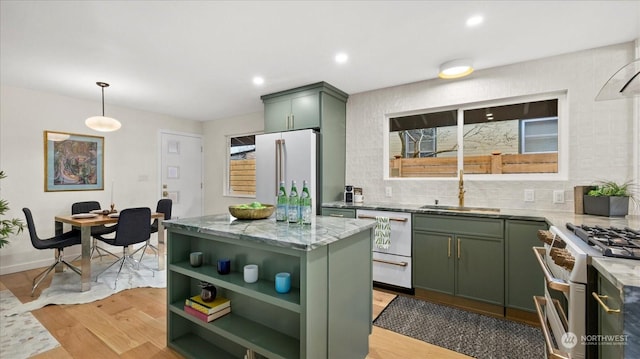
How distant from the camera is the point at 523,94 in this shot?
2846 mm

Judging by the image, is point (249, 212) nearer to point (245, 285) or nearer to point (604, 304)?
point (245, 285)

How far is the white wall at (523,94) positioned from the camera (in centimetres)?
247

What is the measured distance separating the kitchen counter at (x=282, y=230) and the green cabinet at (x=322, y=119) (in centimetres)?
161

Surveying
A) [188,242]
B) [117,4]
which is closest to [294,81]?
[117,4]

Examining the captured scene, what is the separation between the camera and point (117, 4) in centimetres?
193

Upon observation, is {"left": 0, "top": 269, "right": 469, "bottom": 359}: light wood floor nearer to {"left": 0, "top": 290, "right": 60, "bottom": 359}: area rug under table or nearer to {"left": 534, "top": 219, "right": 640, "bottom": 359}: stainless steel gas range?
{"left": 0, "top": 290, "right": 60, "bottom": 359}: area rug under table

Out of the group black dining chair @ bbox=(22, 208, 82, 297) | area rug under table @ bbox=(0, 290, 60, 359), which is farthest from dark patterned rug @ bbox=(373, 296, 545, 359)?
black dining chair @ bbox=(22, 208, 82, 297)

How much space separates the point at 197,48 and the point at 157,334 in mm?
2434

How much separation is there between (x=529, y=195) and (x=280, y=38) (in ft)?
9.15

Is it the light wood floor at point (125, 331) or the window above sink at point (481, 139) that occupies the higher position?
the window above sink at point (481, 139)

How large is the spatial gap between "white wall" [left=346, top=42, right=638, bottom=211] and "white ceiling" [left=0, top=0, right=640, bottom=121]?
0.14 m

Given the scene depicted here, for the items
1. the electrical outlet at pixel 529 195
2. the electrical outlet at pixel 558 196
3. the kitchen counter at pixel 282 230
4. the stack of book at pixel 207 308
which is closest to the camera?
the kitchen counter at pixel 282 230

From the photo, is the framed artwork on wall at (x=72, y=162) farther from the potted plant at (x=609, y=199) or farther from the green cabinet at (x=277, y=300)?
the potted plant at (x=609, y=199)

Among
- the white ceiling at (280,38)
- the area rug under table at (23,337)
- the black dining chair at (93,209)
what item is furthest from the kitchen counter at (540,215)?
the black dining chair at (93,209)
